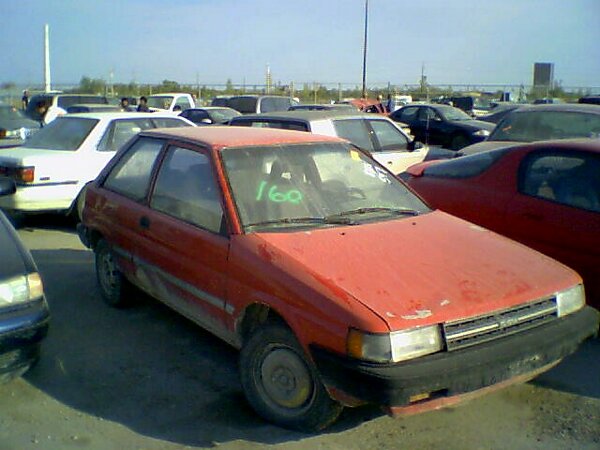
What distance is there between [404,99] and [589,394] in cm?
3444

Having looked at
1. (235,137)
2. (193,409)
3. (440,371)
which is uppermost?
(235,137)

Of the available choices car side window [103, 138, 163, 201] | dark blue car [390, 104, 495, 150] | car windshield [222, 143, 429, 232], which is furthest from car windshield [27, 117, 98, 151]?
dark blue car [390, 104, 495, 150]

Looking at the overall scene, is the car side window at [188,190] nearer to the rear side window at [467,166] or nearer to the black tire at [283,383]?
the black tire at [283,383]

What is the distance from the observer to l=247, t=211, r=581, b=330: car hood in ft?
10.2

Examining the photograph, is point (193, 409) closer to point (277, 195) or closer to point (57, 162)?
point (277, 195)

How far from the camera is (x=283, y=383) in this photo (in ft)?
11.5

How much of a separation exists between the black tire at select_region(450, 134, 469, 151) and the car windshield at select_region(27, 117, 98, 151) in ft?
37.1

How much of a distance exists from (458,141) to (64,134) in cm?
1176

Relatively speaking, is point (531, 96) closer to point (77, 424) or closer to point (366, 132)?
point (366, 132)

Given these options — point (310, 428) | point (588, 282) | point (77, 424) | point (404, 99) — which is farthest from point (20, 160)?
point (404, 99)

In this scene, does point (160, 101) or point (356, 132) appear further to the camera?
point (160, 101)

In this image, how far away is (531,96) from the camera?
44.7 metres

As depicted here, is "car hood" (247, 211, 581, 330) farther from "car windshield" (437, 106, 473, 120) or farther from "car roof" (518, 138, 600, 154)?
"car windshield" (437, 106, 473, 120)

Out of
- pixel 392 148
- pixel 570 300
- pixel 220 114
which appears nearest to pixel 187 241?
pixel 570 300
